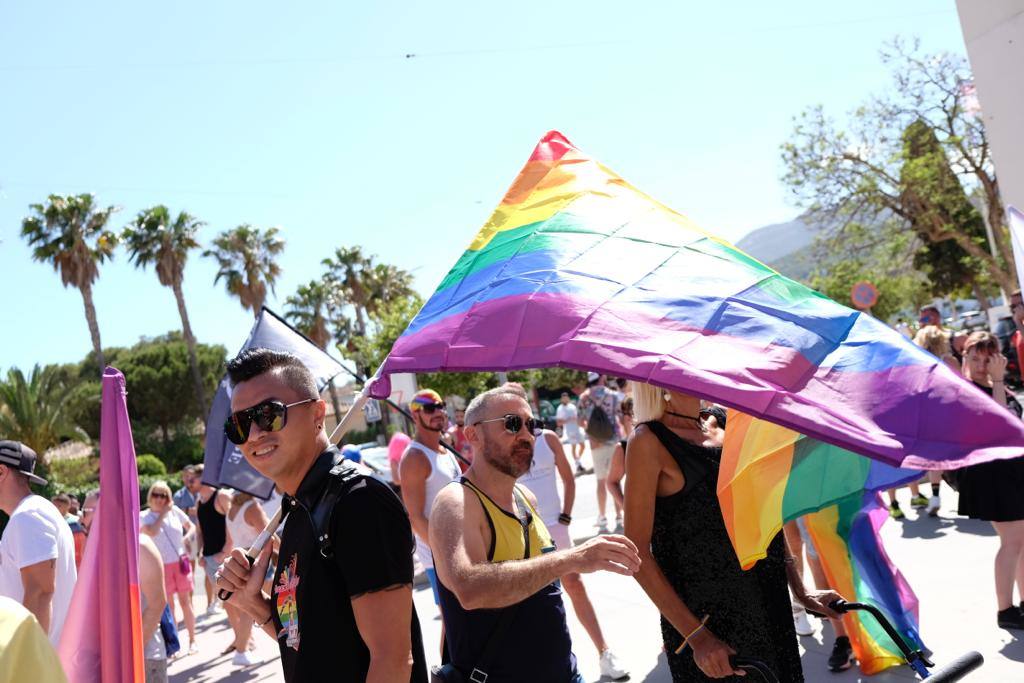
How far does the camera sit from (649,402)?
10.5 ft

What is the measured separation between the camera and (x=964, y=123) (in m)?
21.7

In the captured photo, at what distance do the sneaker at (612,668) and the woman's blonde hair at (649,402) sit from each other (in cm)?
282

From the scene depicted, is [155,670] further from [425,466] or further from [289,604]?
[289,604]

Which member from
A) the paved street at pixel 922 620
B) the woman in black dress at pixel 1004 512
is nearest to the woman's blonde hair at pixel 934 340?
the paved street at pixel 922 620

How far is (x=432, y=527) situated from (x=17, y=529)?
237 cm

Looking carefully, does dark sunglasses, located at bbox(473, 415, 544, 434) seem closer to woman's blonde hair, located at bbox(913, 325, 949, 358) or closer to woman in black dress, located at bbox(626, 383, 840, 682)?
woman in black dress, located at bbox(626, 383, 840, 682)

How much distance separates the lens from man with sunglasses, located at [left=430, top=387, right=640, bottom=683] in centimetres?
266

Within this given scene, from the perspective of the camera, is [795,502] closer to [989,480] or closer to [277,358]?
[277,358]

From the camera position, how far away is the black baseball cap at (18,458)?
172 inches

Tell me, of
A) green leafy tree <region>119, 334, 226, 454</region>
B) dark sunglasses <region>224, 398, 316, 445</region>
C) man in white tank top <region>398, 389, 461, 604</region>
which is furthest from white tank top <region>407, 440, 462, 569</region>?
green leafy tree <region>119, 334, 226, 454</region>

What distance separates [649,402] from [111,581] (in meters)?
1.97

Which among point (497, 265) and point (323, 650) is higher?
point (497, 265)

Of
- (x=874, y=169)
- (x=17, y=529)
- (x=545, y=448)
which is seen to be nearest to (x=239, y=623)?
(x=545, y=448)

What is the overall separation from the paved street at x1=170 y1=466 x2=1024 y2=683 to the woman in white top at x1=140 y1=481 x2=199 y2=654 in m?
0.64
